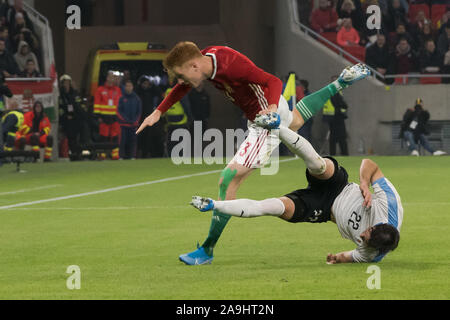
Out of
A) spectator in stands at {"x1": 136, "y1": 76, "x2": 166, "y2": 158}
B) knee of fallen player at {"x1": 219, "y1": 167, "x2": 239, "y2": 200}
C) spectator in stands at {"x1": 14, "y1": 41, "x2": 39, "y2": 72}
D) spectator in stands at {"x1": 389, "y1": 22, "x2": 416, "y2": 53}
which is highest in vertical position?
spectator in stands at {"x1": 389, "y1": 22, "x2": 416, "y2": 53}

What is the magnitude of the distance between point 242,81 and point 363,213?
4.93 ft

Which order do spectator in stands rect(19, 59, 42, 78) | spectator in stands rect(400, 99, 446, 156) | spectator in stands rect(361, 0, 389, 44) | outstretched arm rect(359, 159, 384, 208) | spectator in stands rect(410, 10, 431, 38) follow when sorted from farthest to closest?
spectator in stands rect(361, 0, 389, 44) < spectator in stands rect(410, 10, 431, 38) < spectator in stands rect(400, 99, 446, 156) < spectator in stands rect(19, 59, 42, 78) < outstretched arm rect(359, 159, 384, 208)

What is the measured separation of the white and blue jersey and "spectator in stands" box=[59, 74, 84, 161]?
1942cm

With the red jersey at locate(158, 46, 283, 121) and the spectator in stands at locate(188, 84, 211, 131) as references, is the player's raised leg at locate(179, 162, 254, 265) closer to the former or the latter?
the red jersey at locate(158, 46, 283, 121)

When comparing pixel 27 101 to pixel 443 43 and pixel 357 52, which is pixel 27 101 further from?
pixel 443 43

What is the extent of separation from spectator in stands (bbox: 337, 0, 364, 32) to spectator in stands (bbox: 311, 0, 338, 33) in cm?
60

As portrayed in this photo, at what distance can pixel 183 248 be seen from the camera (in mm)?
10852

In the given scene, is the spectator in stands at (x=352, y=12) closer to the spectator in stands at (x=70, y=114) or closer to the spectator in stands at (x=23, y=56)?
the spectator in stands at (x=70, y=114)

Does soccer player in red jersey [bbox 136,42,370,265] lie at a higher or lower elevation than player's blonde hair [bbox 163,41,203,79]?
lower

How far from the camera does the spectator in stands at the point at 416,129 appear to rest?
28312 millimetres

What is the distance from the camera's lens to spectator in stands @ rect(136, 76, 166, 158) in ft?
95.7

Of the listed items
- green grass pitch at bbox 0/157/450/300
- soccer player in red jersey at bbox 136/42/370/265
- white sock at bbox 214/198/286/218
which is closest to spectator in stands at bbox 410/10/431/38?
green grass pitch at bbox 0/157/450/300

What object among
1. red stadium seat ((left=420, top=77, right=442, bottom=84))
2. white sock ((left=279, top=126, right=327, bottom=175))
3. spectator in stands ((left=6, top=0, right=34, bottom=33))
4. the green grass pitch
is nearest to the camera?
the green grass pitch

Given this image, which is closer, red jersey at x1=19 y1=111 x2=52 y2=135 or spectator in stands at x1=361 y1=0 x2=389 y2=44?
red jersey at x1=19 y1=111 x2=52 y2=135
